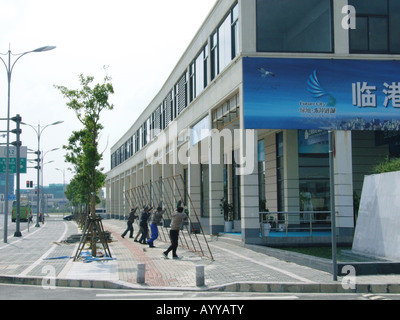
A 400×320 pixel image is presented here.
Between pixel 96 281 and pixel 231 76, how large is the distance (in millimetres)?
12630

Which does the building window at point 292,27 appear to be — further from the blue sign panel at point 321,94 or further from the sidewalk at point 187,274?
the sidewalk at point 187,274

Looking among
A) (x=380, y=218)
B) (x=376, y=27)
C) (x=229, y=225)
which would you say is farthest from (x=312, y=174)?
(x=380, y=218)

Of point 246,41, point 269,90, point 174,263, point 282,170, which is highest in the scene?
point 246,41

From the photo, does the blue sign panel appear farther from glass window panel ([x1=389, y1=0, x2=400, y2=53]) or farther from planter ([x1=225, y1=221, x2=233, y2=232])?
planter ([x1=225, y1=221, x2=233, y2=232])

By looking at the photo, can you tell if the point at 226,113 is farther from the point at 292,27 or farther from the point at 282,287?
the point at 282,287

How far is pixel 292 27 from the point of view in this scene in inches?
827

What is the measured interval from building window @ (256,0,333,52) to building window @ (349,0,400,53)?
1.10 metres

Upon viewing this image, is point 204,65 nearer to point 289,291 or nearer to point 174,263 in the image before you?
point 174,263

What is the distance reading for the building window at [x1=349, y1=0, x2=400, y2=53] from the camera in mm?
21203

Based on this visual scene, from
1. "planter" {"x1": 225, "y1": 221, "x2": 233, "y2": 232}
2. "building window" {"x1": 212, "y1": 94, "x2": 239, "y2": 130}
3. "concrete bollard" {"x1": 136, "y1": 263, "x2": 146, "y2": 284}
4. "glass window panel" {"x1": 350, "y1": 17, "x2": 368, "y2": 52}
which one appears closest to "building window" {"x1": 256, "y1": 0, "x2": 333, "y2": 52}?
"glass window panel" {"x1": 350, "y1": 17, "x2": 368, "y2": 52}

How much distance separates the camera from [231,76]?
2208 centimetres

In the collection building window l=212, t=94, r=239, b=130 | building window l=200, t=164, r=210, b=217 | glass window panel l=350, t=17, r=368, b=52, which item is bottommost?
building window l=200, t=164, r=210, b=217
